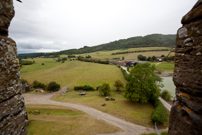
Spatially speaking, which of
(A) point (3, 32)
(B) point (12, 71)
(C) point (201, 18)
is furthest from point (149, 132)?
(A) point (3, 32)

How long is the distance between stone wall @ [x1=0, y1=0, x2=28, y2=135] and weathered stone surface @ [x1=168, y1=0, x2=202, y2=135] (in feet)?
23.3

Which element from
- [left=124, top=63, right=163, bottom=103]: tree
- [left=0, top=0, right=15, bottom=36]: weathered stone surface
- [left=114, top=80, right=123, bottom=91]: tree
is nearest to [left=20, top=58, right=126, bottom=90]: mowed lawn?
[left=114, top=80, right=123, bottom=91]: tree

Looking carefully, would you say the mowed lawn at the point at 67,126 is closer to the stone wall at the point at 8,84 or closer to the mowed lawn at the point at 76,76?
the stone wall at the point at 8,84

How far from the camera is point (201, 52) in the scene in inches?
124

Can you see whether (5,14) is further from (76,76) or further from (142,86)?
(76,76)

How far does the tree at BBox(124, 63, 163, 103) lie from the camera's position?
57.7ft

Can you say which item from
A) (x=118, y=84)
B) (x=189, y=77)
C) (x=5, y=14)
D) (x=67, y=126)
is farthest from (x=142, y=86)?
(x=5, y=14)

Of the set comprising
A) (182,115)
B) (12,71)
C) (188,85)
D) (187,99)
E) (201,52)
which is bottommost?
(182,115)

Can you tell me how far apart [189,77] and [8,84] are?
730cm

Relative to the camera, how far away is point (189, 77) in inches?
142

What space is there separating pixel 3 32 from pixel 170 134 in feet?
29.4

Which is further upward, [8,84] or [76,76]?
[8,84]

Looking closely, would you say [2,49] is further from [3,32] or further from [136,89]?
[136,89]

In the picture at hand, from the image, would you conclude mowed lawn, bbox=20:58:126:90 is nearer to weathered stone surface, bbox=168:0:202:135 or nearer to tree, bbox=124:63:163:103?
tree, bbox=124:63:163:103
